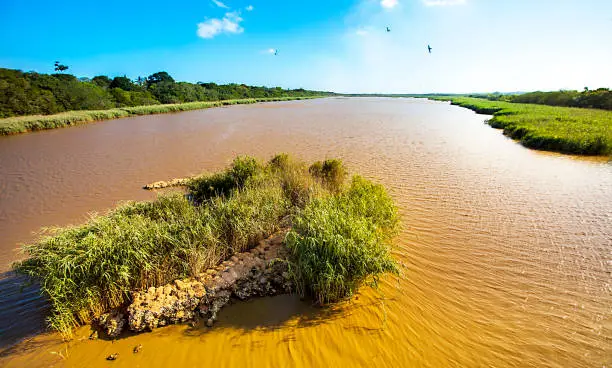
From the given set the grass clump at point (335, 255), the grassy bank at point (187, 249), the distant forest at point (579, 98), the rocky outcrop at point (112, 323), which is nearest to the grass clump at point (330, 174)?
the grassy bank at point (187, 249)

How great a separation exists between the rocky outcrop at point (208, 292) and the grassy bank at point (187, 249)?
0.25 meters

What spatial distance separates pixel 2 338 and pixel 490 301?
741cm

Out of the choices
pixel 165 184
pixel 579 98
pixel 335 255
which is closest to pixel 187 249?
pixel 335 255

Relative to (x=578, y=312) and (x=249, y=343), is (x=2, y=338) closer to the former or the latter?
(x=249, y=343)

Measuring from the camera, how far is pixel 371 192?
6.41 metres

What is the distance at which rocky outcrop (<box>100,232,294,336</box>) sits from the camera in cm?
386

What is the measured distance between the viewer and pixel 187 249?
15.6ft

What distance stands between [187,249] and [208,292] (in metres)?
0.92

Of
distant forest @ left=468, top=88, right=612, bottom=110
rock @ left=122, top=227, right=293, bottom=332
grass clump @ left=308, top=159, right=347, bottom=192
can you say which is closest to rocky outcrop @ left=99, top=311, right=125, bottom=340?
rock @ left=122, top=227, right=293, bottom=332

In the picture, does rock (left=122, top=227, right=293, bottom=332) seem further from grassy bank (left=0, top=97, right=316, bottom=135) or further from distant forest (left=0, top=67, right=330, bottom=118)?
distant forest (left=0, top=67, right=330, bottom=118)

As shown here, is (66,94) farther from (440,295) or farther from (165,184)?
(440,295)

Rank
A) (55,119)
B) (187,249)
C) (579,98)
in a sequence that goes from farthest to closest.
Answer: (579,98) < (55,119) < (187,249)

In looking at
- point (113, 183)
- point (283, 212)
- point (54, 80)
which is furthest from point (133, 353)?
point (54, 80)

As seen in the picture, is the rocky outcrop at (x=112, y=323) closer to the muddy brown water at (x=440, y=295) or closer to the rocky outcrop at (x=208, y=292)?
the rocky outcrop at (x=208, y=292)
